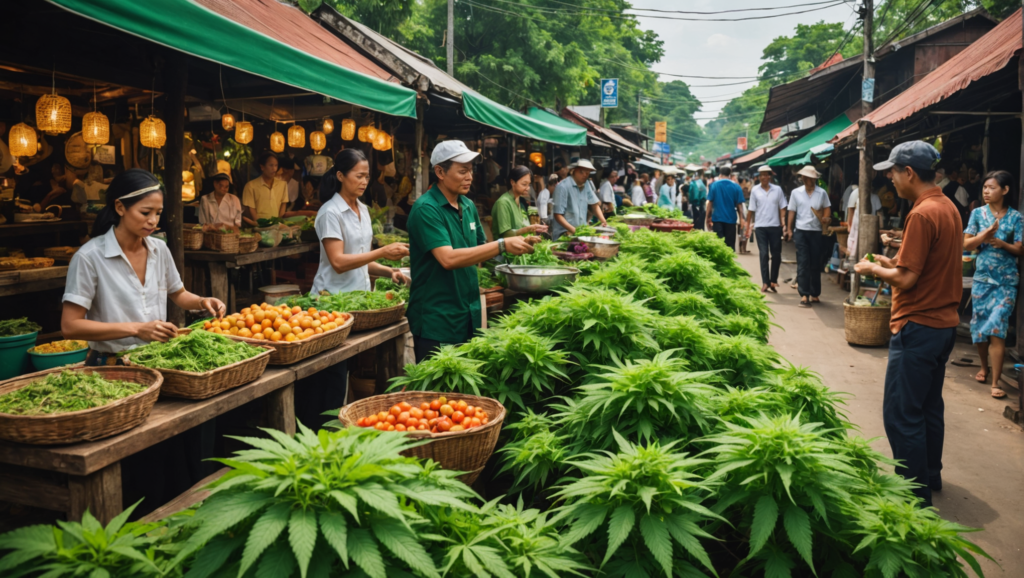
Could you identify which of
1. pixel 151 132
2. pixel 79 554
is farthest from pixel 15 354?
pixel 79 554

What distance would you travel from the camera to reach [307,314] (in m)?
3.95

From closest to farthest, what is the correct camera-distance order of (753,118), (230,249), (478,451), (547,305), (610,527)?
(610,527), (478,451), (547,305), (230,249), (753,118)

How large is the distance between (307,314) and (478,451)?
1696 mm

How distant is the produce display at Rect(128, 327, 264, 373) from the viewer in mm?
2998

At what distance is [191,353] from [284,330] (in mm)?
617

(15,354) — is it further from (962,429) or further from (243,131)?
(962,429)

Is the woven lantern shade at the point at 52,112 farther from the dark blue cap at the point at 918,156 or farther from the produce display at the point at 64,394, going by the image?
the dark blue cap at the point at 918,156

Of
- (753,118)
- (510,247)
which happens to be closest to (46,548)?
(510,247)

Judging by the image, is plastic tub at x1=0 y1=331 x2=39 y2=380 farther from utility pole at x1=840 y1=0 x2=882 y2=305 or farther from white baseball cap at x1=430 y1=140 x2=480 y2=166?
utility pole at x1=840 y1=0 x2=882 y2=305

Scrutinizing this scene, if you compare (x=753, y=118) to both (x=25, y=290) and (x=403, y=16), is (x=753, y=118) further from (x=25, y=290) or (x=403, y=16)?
(x=25, y=290)

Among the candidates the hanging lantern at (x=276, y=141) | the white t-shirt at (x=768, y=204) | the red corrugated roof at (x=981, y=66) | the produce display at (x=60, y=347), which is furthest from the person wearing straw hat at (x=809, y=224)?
the produce display at (x=60, y=347)

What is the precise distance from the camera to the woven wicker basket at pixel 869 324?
28.6 feet

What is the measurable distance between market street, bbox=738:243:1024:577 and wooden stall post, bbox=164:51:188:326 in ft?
17.4

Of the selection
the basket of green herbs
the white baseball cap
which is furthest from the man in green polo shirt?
the basket of green herbs
